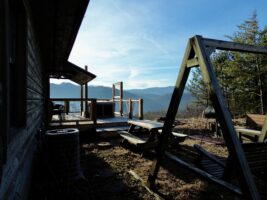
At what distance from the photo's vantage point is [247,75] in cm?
A: 1540

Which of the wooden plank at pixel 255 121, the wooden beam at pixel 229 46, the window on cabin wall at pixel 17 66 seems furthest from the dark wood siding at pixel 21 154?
the wooden plank at pixel 255 121

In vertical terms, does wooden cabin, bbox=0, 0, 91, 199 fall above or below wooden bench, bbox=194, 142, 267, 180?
above

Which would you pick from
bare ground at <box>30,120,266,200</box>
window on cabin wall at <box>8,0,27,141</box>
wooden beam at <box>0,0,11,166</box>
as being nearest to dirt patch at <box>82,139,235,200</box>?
bare ground at <box>30,120,266,200</box>

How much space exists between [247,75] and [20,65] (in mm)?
15607

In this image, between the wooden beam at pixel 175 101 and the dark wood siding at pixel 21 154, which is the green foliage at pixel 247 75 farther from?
the dark wood siding at pixel 21 154

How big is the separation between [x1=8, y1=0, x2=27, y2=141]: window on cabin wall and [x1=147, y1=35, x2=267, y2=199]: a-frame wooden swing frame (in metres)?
1.94

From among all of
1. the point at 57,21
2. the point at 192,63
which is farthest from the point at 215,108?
the point at 57,21

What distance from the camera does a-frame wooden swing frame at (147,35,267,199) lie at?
221 centimetres

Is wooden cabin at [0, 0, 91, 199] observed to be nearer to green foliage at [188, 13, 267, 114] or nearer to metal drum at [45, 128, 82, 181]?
metal drum at [45, 128, 82, 181]

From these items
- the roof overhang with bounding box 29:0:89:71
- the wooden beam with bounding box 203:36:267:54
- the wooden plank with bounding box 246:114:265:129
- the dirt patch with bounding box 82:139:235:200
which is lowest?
the dirt patch with bounding box 82:139:235:200

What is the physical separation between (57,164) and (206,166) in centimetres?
245

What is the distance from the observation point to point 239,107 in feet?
57.4

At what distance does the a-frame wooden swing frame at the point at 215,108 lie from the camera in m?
2.21

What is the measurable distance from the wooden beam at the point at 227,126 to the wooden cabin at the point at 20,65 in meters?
1.71
